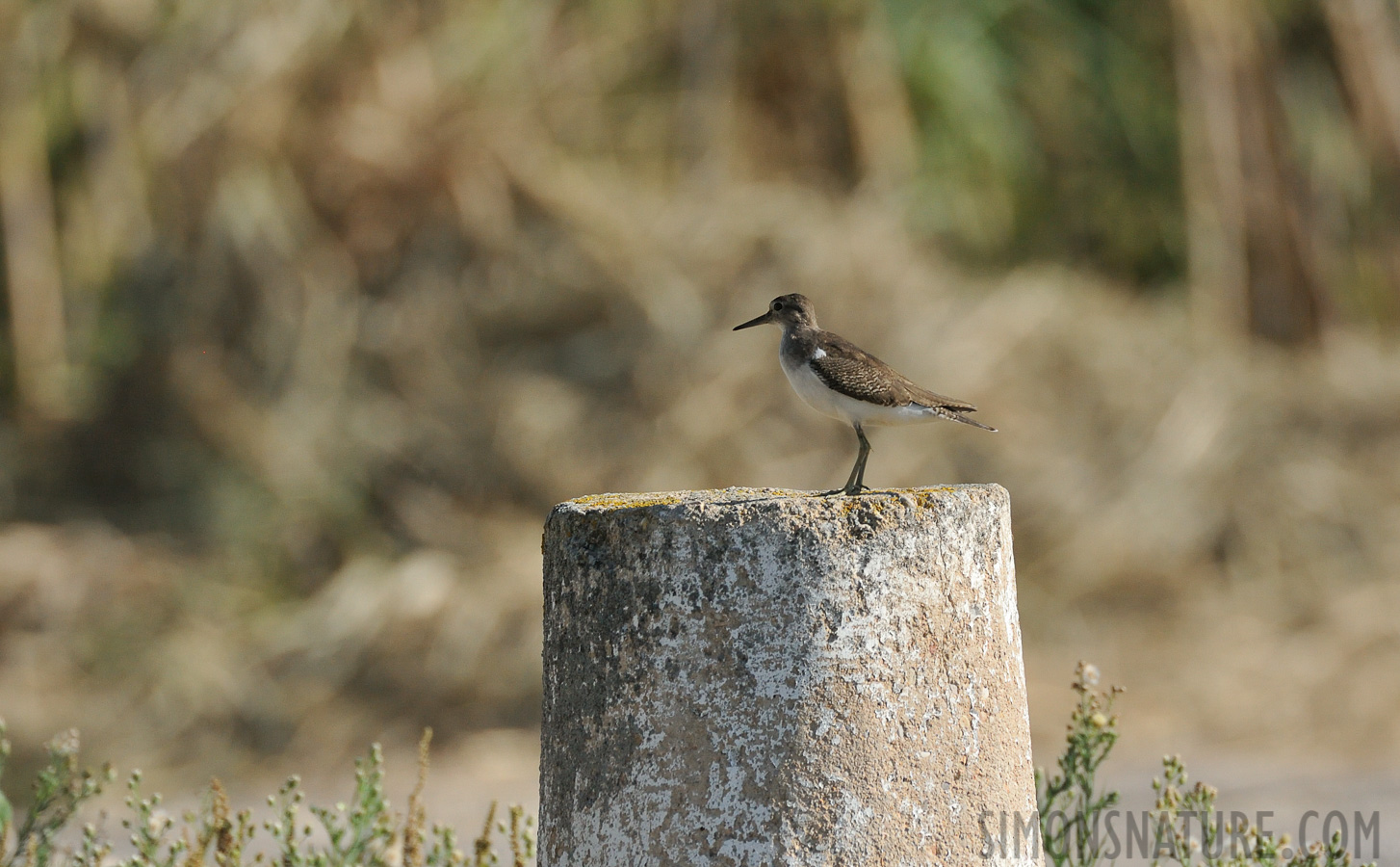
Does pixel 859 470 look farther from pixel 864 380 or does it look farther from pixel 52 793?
pixel 52 793

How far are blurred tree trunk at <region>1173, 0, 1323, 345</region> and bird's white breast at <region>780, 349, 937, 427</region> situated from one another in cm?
812

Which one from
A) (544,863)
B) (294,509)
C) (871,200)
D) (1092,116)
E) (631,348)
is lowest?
(544,863)

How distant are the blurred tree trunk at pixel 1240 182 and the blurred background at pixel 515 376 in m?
0.10

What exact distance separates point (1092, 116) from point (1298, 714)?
5.28 metres

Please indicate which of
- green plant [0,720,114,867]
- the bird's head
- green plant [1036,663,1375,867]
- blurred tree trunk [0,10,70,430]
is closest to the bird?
the bird's head

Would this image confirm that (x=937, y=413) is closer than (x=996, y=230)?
Yes

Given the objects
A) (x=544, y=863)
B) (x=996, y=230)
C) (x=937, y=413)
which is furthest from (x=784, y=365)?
(x=996, y=230)

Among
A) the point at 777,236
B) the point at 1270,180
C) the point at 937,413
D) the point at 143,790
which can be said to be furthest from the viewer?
the point at 1270,180

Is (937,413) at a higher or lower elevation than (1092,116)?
lower

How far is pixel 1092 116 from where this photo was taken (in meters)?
11.9

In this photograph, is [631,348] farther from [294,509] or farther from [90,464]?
[90,464]

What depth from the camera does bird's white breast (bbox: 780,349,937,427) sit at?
3.65 m

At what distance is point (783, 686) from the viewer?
113 inches

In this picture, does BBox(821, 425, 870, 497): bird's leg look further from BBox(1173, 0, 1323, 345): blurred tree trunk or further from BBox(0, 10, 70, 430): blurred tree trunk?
BBox(1173, 0, 1323, 345): blurred tree trunk
